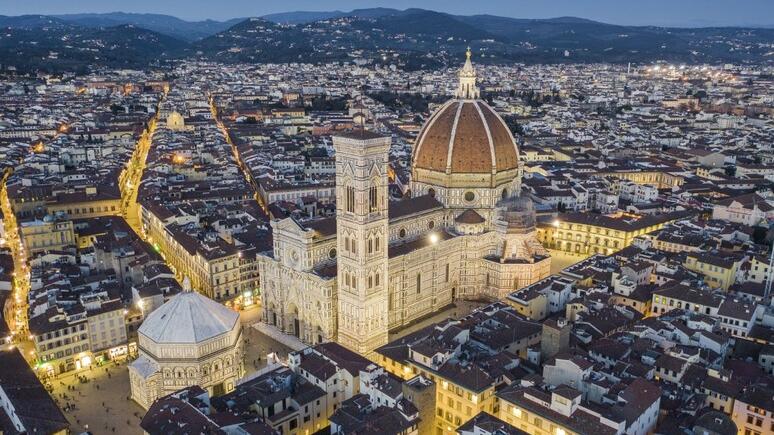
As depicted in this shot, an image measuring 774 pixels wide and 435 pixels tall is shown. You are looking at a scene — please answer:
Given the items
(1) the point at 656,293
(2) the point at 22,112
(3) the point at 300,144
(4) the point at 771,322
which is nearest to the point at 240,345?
(1) the point at 656,293

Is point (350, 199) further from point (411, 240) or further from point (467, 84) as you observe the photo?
point (467, 84)

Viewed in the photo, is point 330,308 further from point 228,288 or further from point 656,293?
point 656,293

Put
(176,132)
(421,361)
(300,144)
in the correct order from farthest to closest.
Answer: (176,132), (300,144), (421,361)

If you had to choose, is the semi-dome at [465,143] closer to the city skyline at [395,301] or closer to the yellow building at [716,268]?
the city skyline at [395,301]

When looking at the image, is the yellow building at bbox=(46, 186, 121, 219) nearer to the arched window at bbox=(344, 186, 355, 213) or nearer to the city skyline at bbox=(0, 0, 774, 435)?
the city skyline at bbox=(0, 0, 774, 435)

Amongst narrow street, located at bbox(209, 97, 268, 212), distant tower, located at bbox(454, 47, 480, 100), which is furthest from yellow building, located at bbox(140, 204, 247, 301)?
distant tower, located at bbox(454, 47, 480, 100)

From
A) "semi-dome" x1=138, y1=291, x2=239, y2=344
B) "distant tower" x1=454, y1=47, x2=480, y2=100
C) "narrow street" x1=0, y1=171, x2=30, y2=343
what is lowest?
"narrow street" x1=0, y1=171, x2=30, y2=343

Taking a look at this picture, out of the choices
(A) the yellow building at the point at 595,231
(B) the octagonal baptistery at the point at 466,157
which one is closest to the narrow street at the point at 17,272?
(B) the octagonal baptistery at the point at 466,157
